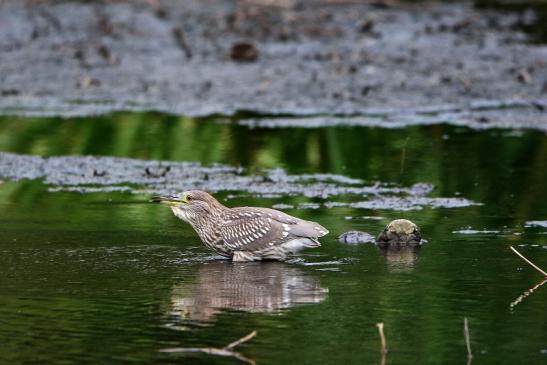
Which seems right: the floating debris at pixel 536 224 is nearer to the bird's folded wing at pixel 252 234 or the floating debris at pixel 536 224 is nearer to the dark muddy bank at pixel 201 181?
the dark muddy bank at pixel 201 181

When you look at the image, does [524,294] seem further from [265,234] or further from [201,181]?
[201,181]

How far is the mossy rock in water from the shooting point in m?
9.91

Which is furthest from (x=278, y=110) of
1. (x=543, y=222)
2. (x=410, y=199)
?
(x=543, y=222)

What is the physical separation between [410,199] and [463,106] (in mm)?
5994

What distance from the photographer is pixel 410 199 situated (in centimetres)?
1184

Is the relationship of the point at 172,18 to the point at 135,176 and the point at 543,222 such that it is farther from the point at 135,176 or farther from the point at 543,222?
the point at 543,222

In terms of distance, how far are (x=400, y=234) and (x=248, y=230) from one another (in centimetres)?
105

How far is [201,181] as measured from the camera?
508 inches

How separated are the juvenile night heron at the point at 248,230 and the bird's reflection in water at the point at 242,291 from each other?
178 millimetres

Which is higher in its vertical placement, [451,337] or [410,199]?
[410,199]

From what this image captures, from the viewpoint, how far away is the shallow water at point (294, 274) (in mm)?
7191

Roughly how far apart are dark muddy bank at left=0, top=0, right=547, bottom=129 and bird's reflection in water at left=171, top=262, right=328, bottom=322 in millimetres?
7258

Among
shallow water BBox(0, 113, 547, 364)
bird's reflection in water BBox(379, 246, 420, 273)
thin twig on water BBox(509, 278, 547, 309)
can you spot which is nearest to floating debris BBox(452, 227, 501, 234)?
shallow water BBox(0, 113, 547, 364)

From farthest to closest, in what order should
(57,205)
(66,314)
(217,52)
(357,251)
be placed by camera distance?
(217,52)
(57,205)
(357,251)
(66,314)
